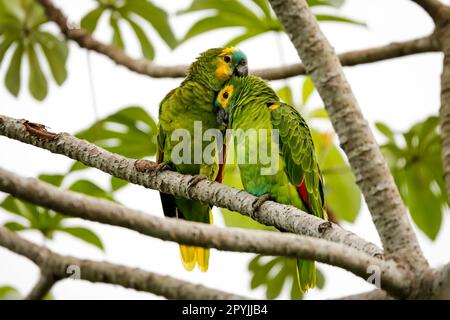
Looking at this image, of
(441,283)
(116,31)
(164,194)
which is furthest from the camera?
(116,31)

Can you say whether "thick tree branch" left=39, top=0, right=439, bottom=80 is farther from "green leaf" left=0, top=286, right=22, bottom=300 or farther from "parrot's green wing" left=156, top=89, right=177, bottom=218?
"green leaf" left=0, top=286, right=22, bottom=300

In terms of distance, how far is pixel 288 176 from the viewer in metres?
2.83

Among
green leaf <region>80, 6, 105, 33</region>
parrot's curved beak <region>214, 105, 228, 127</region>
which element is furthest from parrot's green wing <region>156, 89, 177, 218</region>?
green leaf <region>80, 6, 105, 33</region>

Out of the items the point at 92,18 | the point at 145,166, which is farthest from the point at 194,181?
the point at 92,18

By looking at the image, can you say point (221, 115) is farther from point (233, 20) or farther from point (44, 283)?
point (44, 283)

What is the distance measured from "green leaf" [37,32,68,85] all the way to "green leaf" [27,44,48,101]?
7cm

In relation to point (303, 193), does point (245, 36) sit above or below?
above

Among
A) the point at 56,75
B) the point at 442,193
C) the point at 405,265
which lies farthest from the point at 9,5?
the point at 405,265

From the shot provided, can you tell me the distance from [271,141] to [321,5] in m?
0.94

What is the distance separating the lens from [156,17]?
392cm

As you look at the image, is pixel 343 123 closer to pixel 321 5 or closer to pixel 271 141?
pixel 271 141

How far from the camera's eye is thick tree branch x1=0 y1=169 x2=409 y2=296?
1.09m

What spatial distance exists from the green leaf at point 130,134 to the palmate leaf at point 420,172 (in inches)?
53.5

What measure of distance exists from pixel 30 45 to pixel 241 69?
5.40 ft
